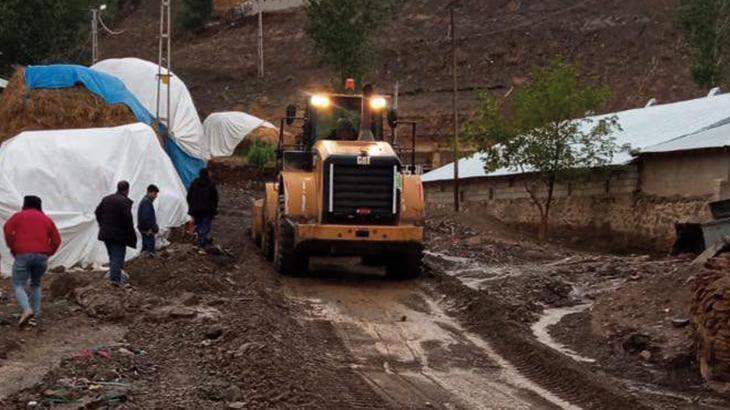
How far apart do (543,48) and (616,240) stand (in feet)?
114

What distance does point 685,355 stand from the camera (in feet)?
35.3

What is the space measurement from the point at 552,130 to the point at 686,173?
3.95m

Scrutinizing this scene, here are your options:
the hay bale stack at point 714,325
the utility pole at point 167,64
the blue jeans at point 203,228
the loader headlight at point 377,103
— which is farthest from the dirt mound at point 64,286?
the utility pole at point 167,64

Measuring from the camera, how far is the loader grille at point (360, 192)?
54.2 feet

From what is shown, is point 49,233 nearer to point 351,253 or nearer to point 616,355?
point 351,253

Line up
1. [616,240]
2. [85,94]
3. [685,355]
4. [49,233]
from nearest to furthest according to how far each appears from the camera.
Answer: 1. [685,355]
2. [49,233]
3. [85,94]
4. [616,240]

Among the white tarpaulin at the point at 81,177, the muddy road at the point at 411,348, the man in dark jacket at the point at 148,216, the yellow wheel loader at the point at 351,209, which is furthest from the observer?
the white tarpaulin at the point at 81,177

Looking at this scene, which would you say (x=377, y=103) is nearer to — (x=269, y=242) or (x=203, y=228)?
(x=269, y=242)

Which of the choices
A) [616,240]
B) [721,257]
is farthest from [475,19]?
[721,257]

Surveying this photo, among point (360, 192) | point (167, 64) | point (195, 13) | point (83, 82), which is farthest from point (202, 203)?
point (195, 13)

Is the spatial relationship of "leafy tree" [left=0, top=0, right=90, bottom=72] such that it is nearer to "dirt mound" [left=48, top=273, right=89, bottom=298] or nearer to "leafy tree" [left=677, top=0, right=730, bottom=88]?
"leafy tree" [left=677, top=0, right=730, bottom=88]

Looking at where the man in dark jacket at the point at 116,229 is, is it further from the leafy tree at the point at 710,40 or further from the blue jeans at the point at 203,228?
the leafy tree at the point at 710,40

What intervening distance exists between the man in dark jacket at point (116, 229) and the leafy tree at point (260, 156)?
25.0 m

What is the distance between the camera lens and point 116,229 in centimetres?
1472
